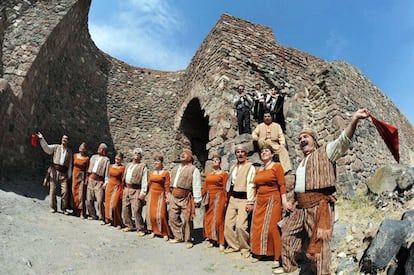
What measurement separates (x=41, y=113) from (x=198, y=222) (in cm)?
431

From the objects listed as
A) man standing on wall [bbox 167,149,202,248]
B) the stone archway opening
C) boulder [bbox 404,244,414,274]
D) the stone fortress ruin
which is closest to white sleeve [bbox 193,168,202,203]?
man standing on wall [bbox 167,149,202,248]

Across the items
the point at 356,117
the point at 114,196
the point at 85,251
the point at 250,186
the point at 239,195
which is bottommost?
the point at 85,251

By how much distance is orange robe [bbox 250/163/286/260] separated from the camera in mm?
4102

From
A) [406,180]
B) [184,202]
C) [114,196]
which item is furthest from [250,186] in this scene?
[114,196]

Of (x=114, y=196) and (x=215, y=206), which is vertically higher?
(x=215, y=206)

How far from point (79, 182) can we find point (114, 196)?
80cm

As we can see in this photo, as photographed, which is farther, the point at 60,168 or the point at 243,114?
the point at 243,114

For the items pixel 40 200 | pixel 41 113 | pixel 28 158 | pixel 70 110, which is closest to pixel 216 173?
pixel 40 200

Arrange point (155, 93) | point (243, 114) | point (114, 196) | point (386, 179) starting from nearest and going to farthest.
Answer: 1. point (386, 179)
2. point (114, 196)
3. point (243, 114)
4. point (155, 93)

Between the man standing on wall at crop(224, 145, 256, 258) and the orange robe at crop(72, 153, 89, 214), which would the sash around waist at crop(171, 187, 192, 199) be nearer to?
the man standing on wall at crop(224, 145, 256, 258)

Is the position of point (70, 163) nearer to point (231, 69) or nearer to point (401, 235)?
point (231, 69)

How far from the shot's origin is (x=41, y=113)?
7652 mm

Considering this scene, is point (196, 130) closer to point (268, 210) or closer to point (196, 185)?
point (196, 185)

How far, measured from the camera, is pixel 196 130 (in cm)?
1079
